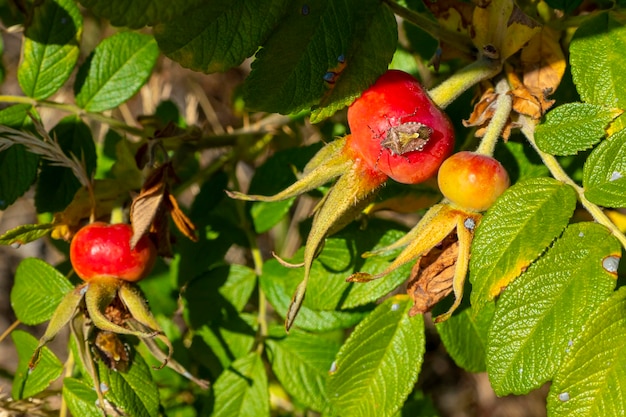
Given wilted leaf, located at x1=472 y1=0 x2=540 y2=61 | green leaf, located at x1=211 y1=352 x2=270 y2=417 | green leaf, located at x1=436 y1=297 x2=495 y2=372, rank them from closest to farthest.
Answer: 1. wilted leaf, located at x1=472 y1=0 x2=540 y2=61
2. green leaf, located at x1=436 y1=297 x2=495 y2=372
3. green leaf, located at x1=211 y1=352 x2=270 y2=417

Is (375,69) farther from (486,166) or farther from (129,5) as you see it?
(129,5)

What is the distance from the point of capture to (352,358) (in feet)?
5.19

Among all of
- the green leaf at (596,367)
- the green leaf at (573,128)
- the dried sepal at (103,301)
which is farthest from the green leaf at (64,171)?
the green leaf at (596,367)

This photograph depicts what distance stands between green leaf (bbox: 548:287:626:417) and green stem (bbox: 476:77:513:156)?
1.11ft

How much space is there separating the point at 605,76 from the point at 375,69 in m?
0.45

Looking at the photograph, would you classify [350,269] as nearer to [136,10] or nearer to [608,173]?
[608,173]

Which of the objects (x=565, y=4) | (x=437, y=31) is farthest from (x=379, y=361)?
(x=565, y=4)

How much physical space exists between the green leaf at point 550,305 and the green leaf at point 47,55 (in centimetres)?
121

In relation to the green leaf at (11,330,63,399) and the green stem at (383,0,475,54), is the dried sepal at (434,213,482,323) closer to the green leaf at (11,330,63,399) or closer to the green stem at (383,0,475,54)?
the green stem at (383,0,475,54)

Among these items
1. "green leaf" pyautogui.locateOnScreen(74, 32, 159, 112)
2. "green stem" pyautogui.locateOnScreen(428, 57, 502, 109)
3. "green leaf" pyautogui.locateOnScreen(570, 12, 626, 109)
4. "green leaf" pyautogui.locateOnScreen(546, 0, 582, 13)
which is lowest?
"green leaf" pyautogui.locateOnScreen(74, 32, 159, 112)

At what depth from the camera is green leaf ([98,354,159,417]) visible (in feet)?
5.32

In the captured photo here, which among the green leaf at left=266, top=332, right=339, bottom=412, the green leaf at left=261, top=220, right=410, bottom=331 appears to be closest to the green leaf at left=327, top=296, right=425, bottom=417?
the green leaf at left=261, top=220, right=410, bottom=331

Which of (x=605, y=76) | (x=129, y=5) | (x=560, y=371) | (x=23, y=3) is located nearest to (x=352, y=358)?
(x=560, y=371)

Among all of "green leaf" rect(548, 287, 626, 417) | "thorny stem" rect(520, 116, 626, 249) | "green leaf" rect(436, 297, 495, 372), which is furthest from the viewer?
"green leaf" rect(436, 297, 495, 372)
